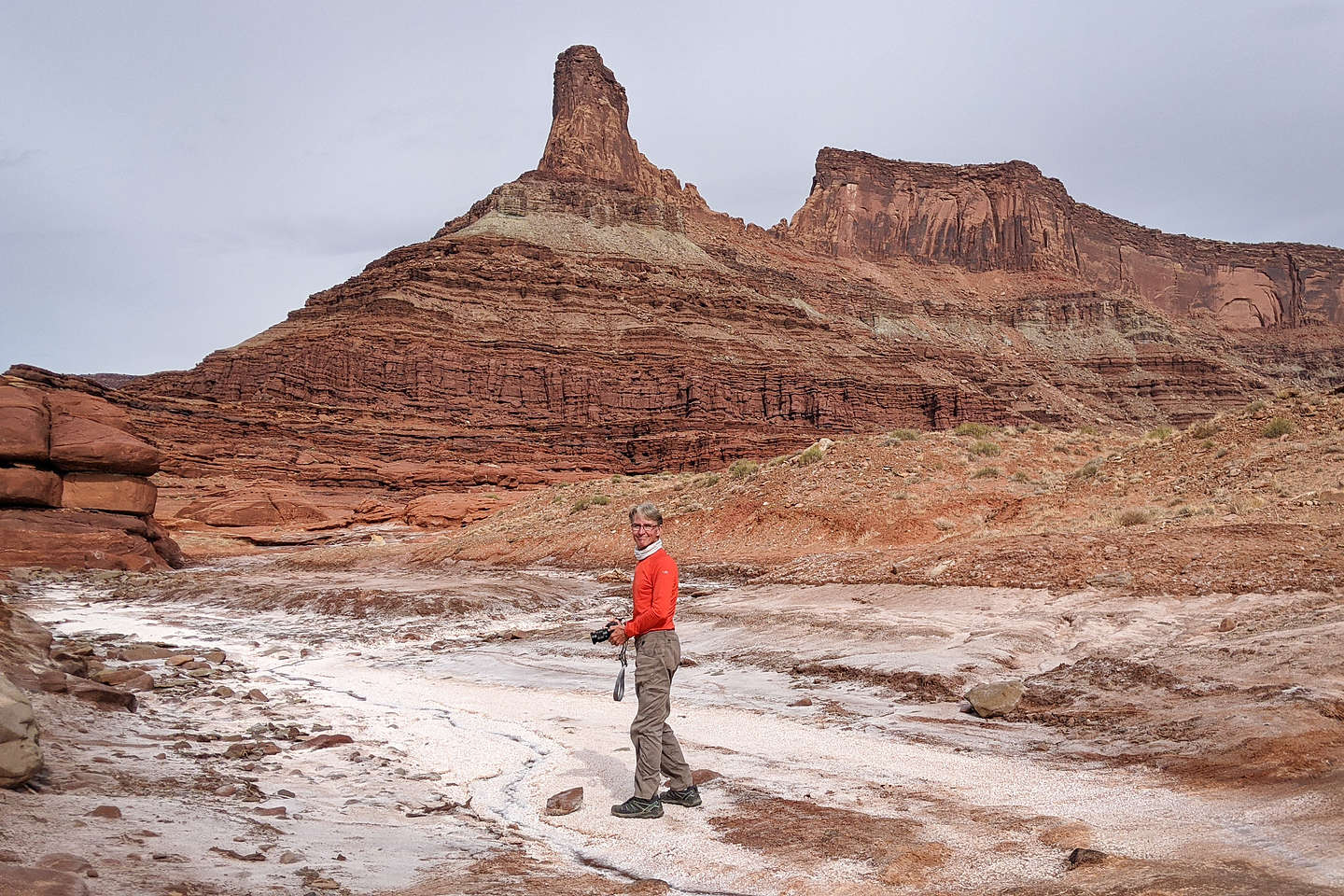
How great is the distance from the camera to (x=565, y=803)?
512 cm

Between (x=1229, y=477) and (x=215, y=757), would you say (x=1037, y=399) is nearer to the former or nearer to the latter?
(x=1229, y=477)

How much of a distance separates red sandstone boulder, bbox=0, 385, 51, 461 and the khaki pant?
94.9 feet

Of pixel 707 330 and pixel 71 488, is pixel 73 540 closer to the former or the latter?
pixel 71 488

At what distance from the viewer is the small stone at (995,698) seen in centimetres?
702

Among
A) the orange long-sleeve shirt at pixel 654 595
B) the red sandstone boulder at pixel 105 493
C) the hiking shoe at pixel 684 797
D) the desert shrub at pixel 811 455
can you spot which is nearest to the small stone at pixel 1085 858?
the hiking shoe at pixel 684 797

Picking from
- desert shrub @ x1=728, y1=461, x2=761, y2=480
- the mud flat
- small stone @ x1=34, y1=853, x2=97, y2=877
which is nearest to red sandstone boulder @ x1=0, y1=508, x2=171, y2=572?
the mud flat

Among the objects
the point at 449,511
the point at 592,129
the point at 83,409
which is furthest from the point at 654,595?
the point at 592,129

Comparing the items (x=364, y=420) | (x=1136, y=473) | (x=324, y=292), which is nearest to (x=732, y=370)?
(x=364, y=420)

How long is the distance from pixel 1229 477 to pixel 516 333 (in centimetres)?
7215

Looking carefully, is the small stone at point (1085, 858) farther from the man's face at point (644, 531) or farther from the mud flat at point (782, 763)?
the man's face at point (644, 531)

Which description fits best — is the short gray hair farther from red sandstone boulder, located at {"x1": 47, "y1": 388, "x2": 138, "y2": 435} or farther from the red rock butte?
the red rock butte

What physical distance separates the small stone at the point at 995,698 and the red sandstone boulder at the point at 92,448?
2955cm

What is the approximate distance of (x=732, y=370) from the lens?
85062 mm

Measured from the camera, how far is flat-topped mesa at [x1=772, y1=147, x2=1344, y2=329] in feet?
484
